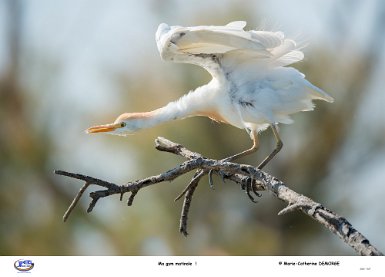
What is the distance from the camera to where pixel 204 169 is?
68.7 inches

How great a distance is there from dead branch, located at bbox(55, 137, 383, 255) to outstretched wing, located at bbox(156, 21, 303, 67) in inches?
10.0

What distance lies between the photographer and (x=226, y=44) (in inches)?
76.5

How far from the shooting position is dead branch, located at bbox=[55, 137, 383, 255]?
50.4 inches

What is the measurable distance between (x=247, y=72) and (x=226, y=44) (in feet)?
0.52

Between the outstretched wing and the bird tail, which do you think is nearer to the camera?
the outstretched wing

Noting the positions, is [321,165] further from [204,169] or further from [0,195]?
[204,169]

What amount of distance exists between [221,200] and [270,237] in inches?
16.6
